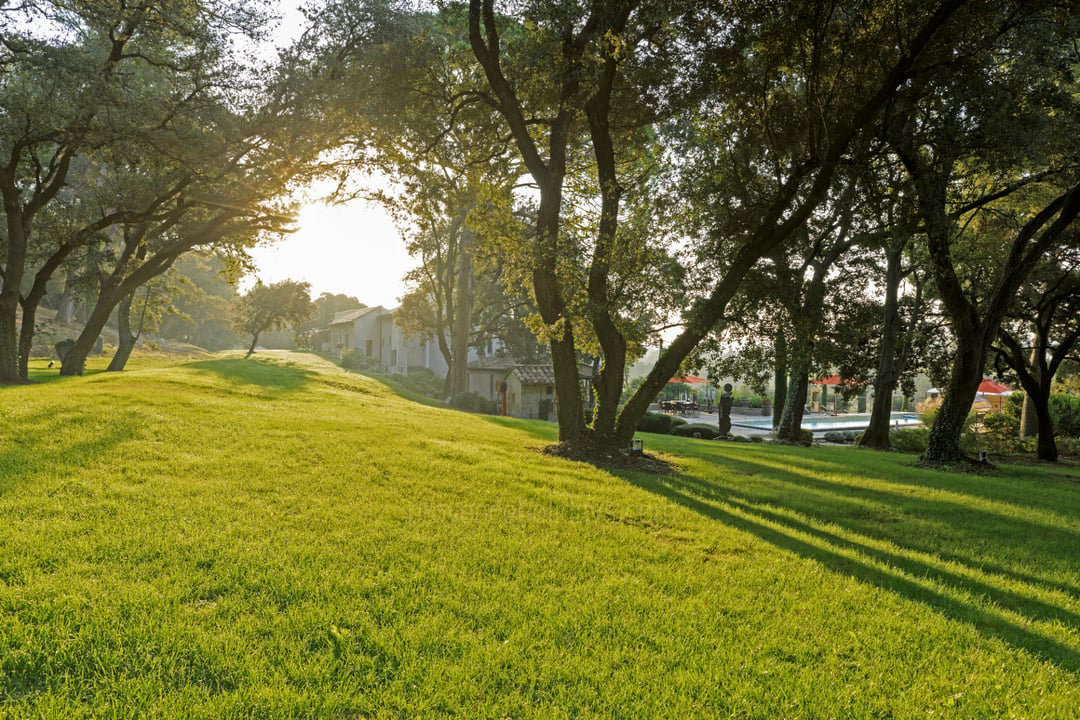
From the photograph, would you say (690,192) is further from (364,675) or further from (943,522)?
(364,675)

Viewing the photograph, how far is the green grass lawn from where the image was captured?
10.3 ft

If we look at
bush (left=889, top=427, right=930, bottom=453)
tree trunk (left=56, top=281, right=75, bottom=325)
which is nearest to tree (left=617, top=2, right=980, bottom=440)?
bush (left=889, top=427, right=930, bottom=453)

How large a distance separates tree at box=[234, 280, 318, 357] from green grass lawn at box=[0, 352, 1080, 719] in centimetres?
3562

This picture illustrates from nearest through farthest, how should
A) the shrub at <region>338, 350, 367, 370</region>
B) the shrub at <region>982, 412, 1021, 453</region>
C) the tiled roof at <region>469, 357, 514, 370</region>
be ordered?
the shrub at <region>982, 412, 1021, 453</region>, the tiled roof at <region>469, 357, 514, 370</region>, the shrub at <region>338, 350, 367, 370</region>

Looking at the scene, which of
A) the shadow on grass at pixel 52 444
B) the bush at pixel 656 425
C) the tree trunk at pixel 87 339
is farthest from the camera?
the bush at pixel 656 425

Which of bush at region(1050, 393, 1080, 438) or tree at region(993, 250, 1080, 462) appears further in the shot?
bush at region(1050, 393, 1080, 438)

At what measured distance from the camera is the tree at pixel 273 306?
41969mm

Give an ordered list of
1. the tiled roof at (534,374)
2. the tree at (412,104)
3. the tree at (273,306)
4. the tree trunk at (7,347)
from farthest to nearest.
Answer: the tree at (273,306)
the tiled roof at (534,374)
the tree trunk at (7,347)
the tree at (412,104)

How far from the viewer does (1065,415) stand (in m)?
24.6

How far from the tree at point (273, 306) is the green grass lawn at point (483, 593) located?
35617mm

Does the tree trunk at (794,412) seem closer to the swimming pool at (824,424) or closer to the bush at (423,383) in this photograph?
the swimming pool at (824,424)

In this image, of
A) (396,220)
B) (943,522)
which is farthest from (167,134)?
(943,522)

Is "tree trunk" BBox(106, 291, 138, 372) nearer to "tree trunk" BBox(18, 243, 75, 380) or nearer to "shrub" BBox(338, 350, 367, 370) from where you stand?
"tree trunk" BBox(18, 243, 75, 380)

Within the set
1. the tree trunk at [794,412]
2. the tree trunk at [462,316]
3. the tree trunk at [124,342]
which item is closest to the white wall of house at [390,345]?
Result: the tree trunk at [462,316]
